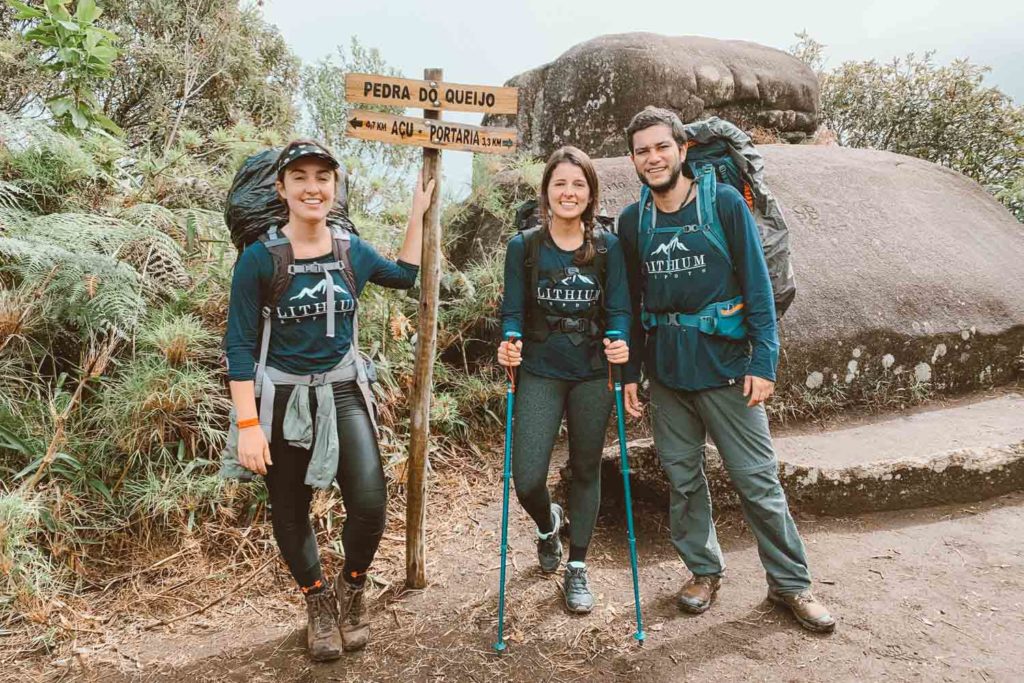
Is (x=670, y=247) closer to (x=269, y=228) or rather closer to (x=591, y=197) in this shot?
(x=591, y=197)

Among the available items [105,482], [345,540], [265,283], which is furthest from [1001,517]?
[105,482]

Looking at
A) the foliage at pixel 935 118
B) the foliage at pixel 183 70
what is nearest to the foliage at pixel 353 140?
the foliage at pixel 183 70

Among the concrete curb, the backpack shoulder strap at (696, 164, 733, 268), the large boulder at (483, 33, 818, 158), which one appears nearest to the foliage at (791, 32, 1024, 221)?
the large boulder at (483, 33, 818, 158)

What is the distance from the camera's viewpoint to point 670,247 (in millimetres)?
3576

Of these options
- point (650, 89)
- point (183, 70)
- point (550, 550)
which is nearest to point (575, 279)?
point (550, 550)

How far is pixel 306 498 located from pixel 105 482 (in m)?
2.01

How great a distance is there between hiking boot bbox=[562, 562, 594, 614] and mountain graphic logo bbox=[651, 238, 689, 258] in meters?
1.92

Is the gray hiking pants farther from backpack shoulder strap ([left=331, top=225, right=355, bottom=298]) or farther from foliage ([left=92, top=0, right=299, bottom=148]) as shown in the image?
foliage ([left=92, top=0, right=299, bottom=148])

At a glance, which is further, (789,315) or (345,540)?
(789,315)

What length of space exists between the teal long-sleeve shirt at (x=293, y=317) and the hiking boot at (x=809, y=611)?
2.86 metres

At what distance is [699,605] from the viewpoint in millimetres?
3867

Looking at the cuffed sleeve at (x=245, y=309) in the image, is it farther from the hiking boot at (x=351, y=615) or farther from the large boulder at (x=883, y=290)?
the large boulder at (x=883, y=290)

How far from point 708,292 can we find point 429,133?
1.81 meters

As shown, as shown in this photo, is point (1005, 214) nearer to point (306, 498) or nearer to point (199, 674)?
point (306, 498)
